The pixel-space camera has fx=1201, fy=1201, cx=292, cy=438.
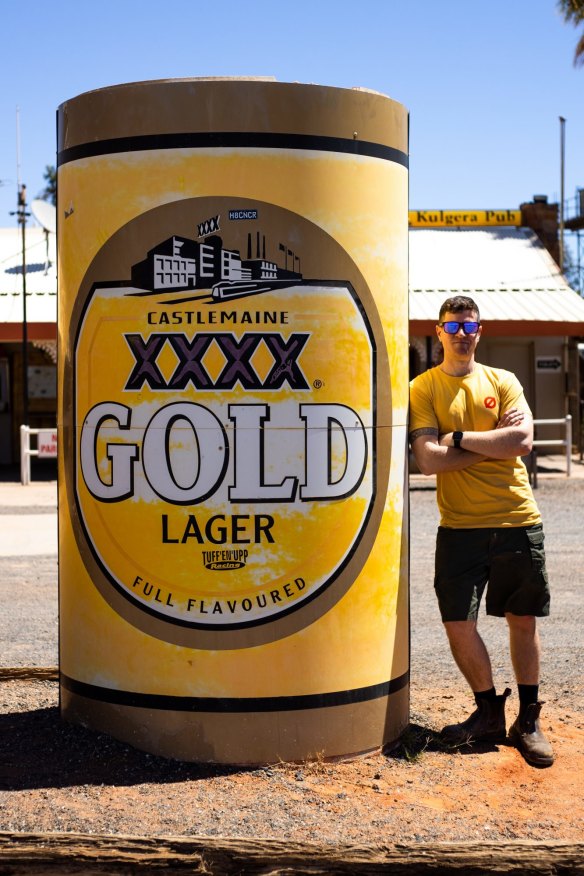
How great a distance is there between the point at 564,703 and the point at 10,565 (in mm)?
6714

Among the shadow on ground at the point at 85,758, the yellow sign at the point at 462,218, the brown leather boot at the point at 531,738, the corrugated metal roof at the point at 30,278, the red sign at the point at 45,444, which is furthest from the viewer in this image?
the yellow sign at the point at 462,218

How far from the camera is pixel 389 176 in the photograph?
5395 mm

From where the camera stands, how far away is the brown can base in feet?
16.7

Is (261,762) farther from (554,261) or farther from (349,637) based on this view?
(554,261)

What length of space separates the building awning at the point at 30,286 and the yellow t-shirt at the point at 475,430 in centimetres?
1616

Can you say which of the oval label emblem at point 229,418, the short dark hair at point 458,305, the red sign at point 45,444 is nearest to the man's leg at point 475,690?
the oval label emblem at point 229,418

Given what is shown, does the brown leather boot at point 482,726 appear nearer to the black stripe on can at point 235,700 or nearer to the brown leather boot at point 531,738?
the brown leather boot at point 531,738

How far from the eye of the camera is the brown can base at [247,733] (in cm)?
509

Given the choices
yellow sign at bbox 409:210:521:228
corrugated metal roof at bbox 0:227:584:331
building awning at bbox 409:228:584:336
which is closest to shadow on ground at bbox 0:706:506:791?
corrugated metal roof at bbox 0:227:584:331

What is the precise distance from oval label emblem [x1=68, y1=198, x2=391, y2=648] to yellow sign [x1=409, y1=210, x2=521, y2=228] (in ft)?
78.3

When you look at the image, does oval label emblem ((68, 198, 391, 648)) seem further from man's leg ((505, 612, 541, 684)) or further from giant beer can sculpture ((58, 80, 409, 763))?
man's leg ((505, 612, 541, 684))

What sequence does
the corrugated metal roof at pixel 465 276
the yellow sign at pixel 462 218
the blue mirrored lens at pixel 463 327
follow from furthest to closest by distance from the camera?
the yellow sign at pixel 462 218
the corrugated metal roof at pixel 465 276
the blue mirrored lens at pixel 463 327

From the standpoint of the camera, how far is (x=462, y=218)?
2852 cm

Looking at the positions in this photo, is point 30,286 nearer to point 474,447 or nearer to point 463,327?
point 463,327
